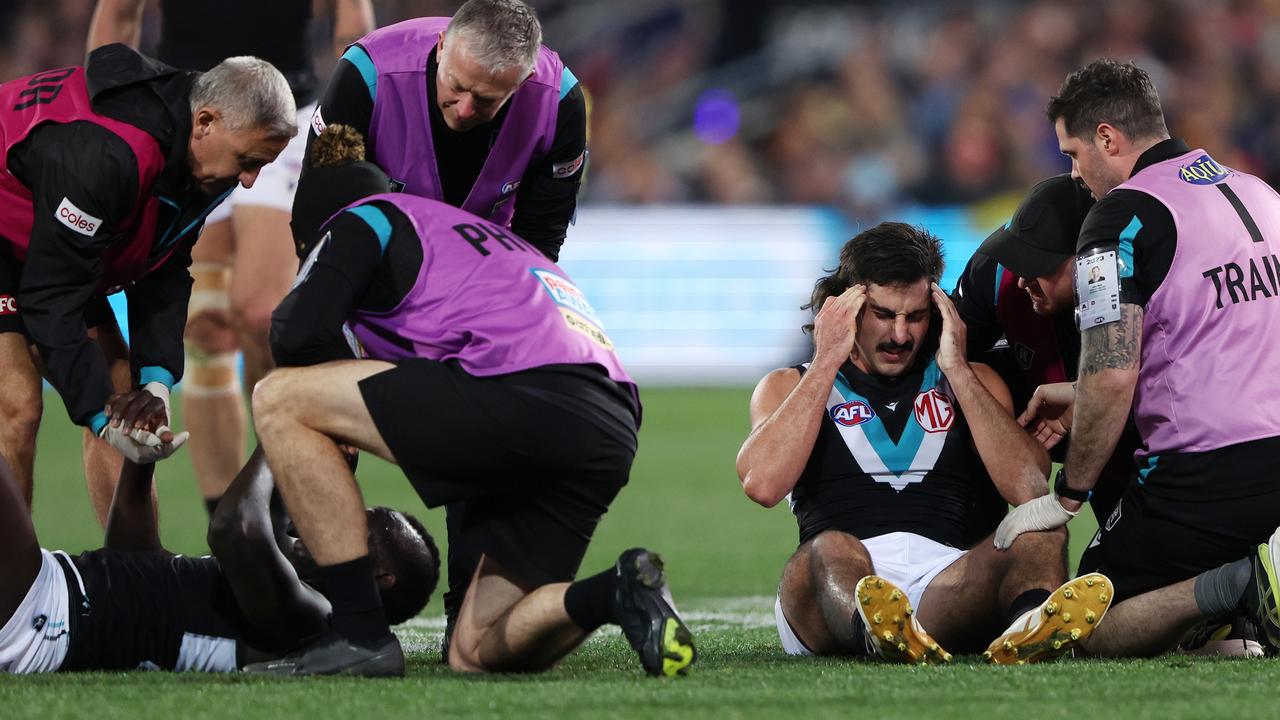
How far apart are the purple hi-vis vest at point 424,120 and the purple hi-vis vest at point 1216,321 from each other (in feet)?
6.34

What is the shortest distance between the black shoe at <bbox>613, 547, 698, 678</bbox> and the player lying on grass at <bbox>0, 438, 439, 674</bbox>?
37.6 inches

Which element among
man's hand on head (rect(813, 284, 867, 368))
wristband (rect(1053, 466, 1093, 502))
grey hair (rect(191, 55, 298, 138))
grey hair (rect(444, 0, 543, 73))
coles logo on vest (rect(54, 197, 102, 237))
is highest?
grey hair (rect(444, 0, 543, 73))

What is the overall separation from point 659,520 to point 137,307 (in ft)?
11.3

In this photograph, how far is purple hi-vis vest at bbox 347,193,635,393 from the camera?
12.9 feet

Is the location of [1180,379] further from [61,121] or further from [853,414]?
[61,121]

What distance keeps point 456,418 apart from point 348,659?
2.09ft

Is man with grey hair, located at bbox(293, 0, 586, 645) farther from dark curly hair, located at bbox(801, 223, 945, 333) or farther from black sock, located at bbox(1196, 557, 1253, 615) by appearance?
black sock, located at bbox(1196, 557, 1253, 615)

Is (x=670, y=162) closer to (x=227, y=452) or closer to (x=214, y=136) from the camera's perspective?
(x=227, y=452)

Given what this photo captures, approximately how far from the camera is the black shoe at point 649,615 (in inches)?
144

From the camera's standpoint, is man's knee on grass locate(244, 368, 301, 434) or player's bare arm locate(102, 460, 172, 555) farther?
player's bare arm locate(102, 460, 172, 555)

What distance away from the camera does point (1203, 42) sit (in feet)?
53.5

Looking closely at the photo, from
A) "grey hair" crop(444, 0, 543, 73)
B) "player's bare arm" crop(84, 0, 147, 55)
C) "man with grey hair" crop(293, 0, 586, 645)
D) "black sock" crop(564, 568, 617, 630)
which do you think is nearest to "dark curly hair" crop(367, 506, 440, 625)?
"man with grey hair" crop(293, 0, 586, 645)

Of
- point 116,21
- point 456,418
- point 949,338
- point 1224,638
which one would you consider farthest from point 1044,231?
point 116,21

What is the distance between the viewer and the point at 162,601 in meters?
4.12
